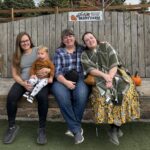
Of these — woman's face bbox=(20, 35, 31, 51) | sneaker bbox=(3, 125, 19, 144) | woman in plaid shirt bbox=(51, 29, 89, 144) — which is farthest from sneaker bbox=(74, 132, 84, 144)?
woman's face bbox=(20, 35, 31, 51)

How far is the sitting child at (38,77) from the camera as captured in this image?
447cm

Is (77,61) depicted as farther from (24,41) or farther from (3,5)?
(3,5)

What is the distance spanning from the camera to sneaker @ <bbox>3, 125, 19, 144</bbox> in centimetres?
443

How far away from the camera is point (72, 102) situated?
14.4 ft

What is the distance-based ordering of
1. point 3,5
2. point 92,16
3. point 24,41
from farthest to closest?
point 3,5, point 92,16, point 24,41

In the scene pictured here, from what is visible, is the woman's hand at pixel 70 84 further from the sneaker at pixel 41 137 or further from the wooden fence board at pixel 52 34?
the wooden fence board at pixel 52 34

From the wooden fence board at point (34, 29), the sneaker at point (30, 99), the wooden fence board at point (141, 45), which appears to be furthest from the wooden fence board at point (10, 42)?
the wooden fence board at point (141, 45)

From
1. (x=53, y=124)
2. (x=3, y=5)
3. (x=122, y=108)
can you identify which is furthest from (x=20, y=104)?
(x=3, y=5)

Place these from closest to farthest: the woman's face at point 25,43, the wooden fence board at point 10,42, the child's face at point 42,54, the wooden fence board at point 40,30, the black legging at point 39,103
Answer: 1. the black legging at point 39,103
2. the child's face at point 42,54
3. the woman's face at point 25,43
4. the wooden fence board at point 40,30
5. the wooden fence board at point 10,42

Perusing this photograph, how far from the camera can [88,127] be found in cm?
508

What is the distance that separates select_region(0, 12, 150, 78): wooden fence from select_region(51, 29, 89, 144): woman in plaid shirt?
884 mm

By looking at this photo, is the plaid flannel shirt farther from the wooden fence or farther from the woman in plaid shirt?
the wooden fence

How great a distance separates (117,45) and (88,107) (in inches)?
59.8

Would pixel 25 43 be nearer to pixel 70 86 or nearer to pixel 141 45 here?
pixel 70 86
